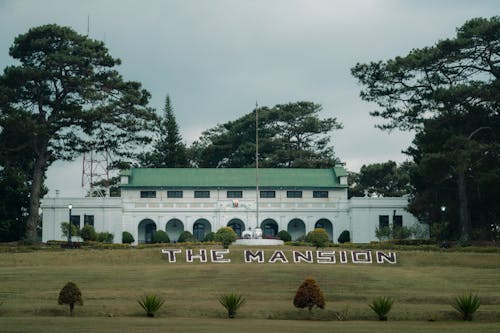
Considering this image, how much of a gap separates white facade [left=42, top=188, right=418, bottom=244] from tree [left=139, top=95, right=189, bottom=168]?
2045 cm

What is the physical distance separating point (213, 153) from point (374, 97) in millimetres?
40111

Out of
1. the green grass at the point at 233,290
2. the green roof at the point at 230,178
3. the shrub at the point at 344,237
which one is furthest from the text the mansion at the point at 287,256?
the green roof at the point at 230,178

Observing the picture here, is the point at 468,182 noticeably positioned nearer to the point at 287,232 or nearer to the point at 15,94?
the point at 287,232

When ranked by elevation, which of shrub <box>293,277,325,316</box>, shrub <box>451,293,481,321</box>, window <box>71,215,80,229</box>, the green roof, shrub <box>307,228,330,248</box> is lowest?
shrub <box>451,293,481,321</box>

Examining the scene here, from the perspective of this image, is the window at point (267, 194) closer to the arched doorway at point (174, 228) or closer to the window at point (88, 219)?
the arched doorway at point (174, 228)

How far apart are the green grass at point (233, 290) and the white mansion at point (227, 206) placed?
21.3 m

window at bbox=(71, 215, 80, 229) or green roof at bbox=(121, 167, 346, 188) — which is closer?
window at bbox=(71, 215, 80, 229)

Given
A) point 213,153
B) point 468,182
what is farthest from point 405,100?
point 213,153

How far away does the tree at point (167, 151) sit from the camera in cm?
10188

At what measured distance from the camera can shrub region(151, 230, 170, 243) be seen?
74.6 metres

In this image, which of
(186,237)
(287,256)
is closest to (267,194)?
(186,237)

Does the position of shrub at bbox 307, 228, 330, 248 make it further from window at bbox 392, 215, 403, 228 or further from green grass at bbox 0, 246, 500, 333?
window at bbox 392, 215, 403, 228

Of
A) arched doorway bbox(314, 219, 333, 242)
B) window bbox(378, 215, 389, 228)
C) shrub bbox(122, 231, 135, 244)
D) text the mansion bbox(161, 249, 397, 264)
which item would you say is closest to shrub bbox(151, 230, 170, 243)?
shrub bbox(122, 231, 135, 244)

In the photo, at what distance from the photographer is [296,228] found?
3273 inches
